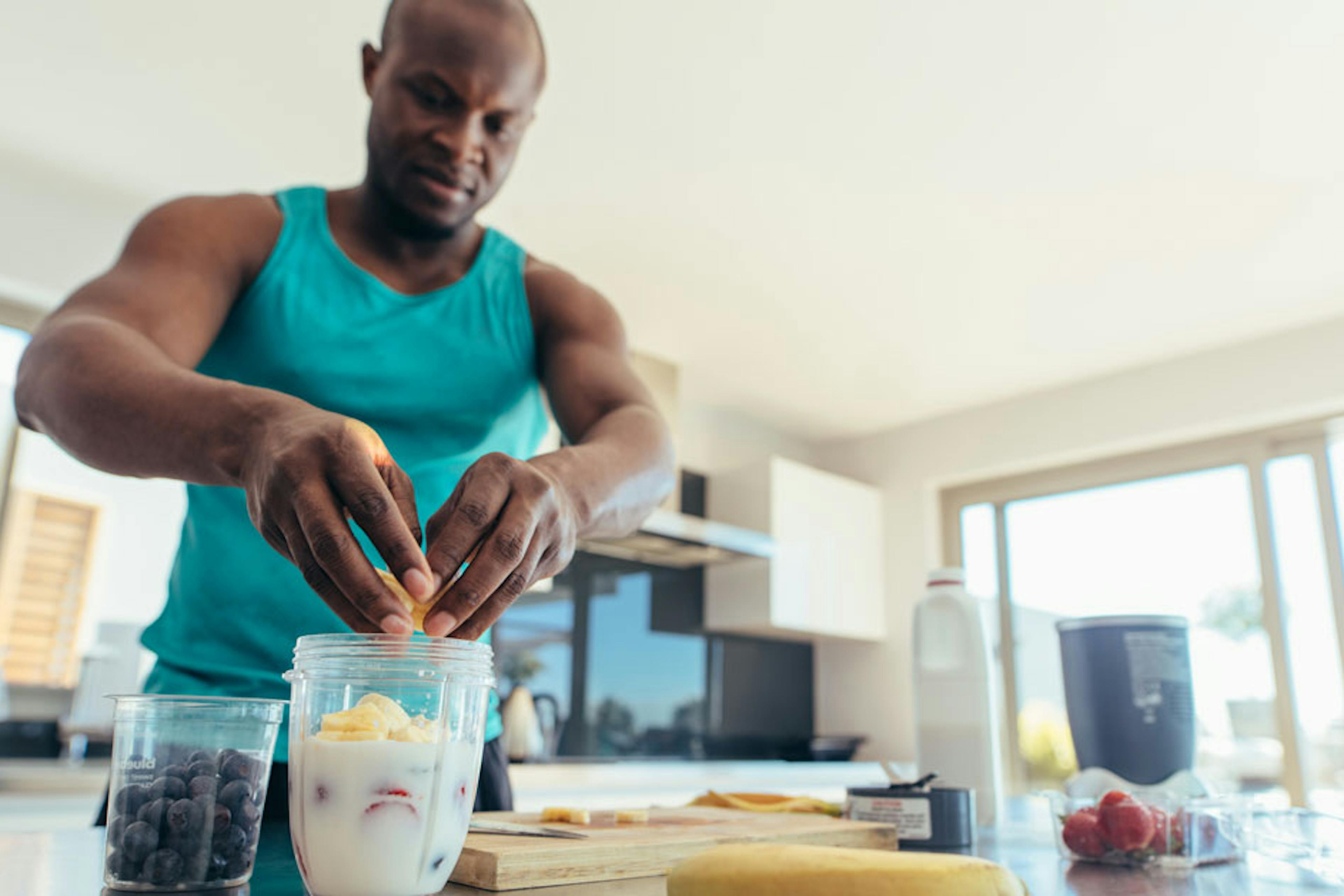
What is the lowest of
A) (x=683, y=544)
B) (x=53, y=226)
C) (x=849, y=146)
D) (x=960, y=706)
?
(x=960, y=706)

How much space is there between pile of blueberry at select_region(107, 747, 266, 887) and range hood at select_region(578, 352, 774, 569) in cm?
277

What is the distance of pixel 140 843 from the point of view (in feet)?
1.76

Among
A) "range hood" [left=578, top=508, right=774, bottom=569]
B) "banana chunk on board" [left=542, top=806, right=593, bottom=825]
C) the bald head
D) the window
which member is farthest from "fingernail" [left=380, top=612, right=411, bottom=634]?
the window

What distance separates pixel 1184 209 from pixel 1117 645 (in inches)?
82.1

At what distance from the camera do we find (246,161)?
2.63 meters

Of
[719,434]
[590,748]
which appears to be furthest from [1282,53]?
[590,748]

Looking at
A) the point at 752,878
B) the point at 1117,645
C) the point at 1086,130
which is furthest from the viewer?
the point at 1086,130

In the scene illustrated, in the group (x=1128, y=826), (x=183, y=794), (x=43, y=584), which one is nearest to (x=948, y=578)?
(x=1128, y=826)

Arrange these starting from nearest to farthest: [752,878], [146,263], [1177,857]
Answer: [752,878] → [1177,857] → [146,263]

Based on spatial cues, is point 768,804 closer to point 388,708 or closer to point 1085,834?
point 1085,834

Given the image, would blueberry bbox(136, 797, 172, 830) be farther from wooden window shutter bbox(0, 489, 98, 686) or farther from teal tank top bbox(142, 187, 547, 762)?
wooden window shutter bbox(0, 489, 98, 686)

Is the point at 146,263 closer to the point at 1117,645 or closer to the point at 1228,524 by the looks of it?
the point at 1117,645

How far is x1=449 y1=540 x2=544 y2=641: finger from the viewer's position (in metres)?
0.61

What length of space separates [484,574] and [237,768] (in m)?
0.18
